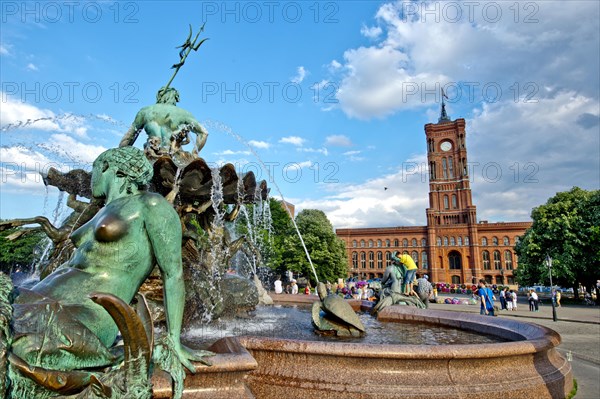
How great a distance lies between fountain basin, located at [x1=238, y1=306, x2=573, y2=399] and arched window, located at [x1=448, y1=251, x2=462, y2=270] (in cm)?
8816

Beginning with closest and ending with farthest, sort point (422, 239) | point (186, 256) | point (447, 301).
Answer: point (186, 256)
point (447, 301)
point (422, 239)

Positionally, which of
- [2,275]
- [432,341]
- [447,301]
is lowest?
[447,301]

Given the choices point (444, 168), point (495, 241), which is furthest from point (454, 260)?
point (444, 168)

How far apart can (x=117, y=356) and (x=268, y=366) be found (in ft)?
7.54

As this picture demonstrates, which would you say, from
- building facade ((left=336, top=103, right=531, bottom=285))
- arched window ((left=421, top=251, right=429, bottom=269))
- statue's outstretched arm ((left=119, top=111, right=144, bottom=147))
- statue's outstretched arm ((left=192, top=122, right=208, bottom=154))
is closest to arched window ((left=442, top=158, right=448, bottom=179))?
building facade ((left=336, top=103, right=531, bottom=285))

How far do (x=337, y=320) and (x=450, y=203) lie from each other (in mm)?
91466

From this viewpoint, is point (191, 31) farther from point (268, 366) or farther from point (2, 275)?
point (2, 275)

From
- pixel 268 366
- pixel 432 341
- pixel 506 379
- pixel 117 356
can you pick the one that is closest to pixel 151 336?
pixel 117 356

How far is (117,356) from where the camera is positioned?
1.75 metres

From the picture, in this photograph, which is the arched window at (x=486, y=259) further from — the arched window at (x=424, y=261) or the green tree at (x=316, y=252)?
the green tree at (x=316, y=252)

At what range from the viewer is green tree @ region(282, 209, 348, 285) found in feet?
141

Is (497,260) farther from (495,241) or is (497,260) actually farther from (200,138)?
(200,138)

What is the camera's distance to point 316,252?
44562 millimetres

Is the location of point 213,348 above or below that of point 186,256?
below
